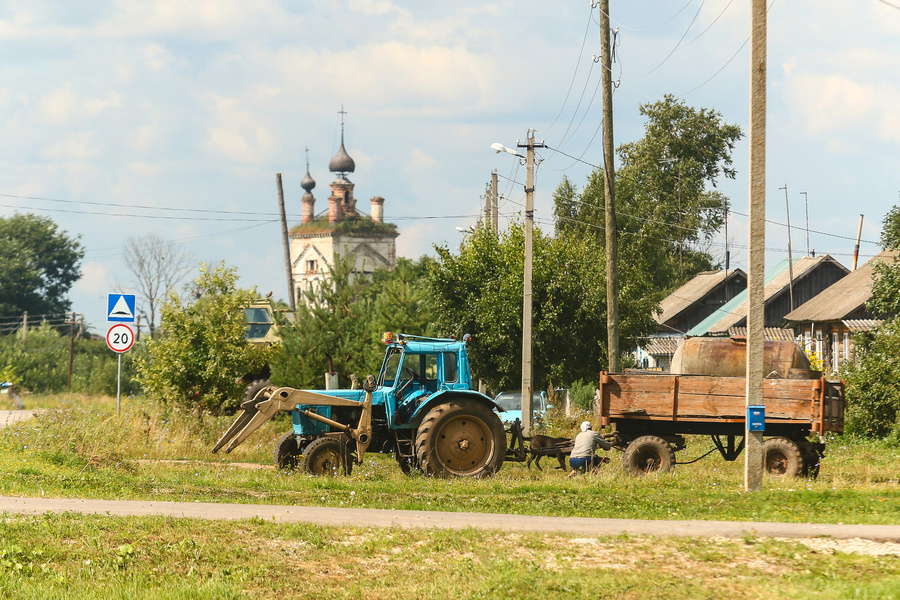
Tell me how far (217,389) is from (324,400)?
785 cm

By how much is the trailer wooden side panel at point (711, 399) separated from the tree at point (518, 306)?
1286 centimetres

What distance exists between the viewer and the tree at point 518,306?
31.3 meters

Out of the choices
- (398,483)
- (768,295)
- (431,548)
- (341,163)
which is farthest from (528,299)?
(341,163)

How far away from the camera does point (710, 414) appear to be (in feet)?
58.2

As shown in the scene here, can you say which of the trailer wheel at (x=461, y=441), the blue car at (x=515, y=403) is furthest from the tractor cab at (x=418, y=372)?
the blue car at (x=515, y=403)

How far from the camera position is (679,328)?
214 feet

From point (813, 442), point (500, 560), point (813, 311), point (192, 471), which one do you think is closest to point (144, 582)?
point (500, 560)

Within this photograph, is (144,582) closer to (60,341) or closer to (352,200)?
(60,341)

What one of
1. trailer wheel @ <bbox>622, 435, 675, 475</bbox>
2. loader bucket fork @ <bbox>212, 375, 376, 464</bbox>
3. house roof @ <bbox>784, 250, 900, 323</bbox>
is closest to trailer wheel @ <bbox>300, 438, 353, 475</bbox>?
loader bucket fork @ <bbox>212, 375, 376, 464</bbox>

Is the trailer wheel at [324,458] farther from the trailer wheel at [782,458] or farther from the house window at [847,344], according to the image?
the house window at [847,344]

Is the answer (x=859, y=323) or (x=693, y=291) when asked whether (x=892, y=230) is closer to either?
(x=859, y=323)

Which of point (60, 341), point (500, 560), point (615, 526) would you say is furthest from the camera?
point (60, 341)

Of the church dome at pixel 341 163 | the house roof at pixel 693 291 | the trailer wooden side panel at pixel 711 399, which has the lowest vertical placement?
the trailer wooden side panel at pixel 711 399

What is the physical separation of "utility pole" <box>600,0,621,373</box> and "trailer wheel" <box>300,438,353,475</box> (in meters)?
8.88
